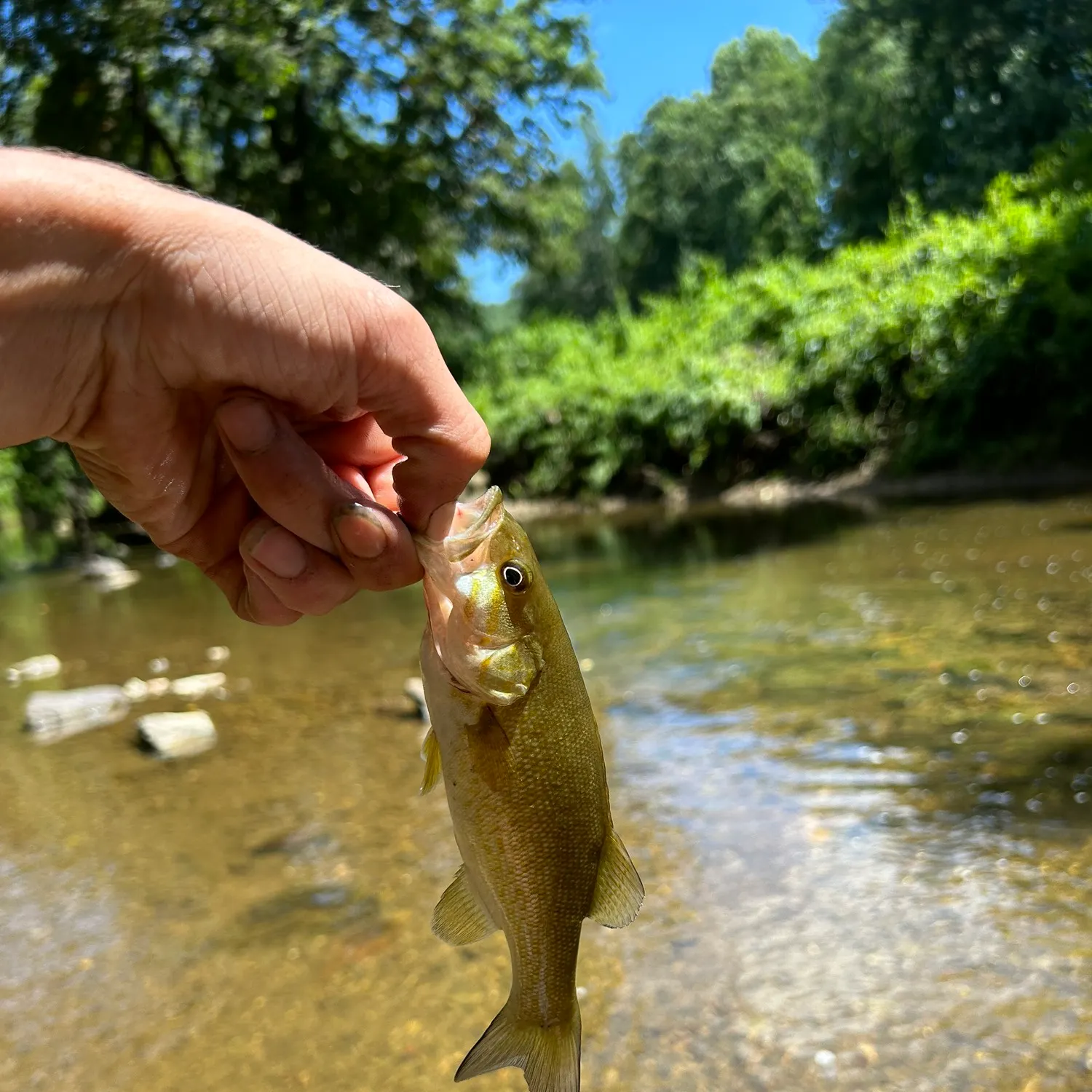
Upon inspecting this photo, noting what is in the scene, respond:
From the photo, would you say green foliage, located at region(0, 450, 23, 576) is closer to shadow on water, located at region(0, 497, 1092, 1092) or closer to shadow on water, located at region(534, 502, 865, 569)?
shadow on water, located at region(534, 502, 865, 569)

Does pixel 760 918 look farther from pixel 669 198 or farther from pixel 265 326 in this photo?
pixel 669 198

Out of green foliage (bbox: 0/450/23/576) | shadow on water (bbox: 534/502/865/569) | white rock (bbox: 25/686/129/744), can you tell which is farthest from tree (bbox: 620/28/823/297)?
white rock (bbox: 25/686/129/744)

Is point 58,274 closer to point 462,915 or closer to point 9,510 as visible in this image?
point 462,915

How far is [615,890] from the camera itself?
2295mm

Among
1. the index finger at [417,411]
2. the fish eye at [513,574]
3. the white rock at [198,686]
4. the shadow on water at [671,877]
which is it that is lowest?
the shadow on water at [671,877]

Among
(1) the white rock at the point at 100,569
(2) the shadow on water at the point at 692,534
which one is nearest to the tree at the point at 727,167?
(2) the shadow on water at the point at 692,534

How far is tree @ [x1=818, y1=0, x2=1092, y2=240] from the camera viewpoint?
29.8m

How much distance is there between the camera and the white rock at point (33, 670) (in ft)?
35.6

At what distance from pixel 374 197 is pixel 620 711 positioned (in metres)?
18.3

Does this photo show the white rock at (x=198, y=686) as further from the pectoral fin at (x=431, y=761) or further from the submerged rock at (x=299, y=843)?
the pectoral fin at (x=431, y=761)

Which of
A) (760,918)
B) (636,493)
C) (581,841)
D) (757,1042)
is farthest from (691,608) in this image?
(636,493)

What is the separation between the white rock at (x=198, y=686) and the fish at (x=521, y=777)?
7682mm

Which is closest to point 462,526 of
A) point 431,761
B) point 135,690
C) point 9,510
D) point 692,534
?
point 431,761

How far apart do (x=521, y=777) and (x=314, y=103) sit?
23.4 metres
